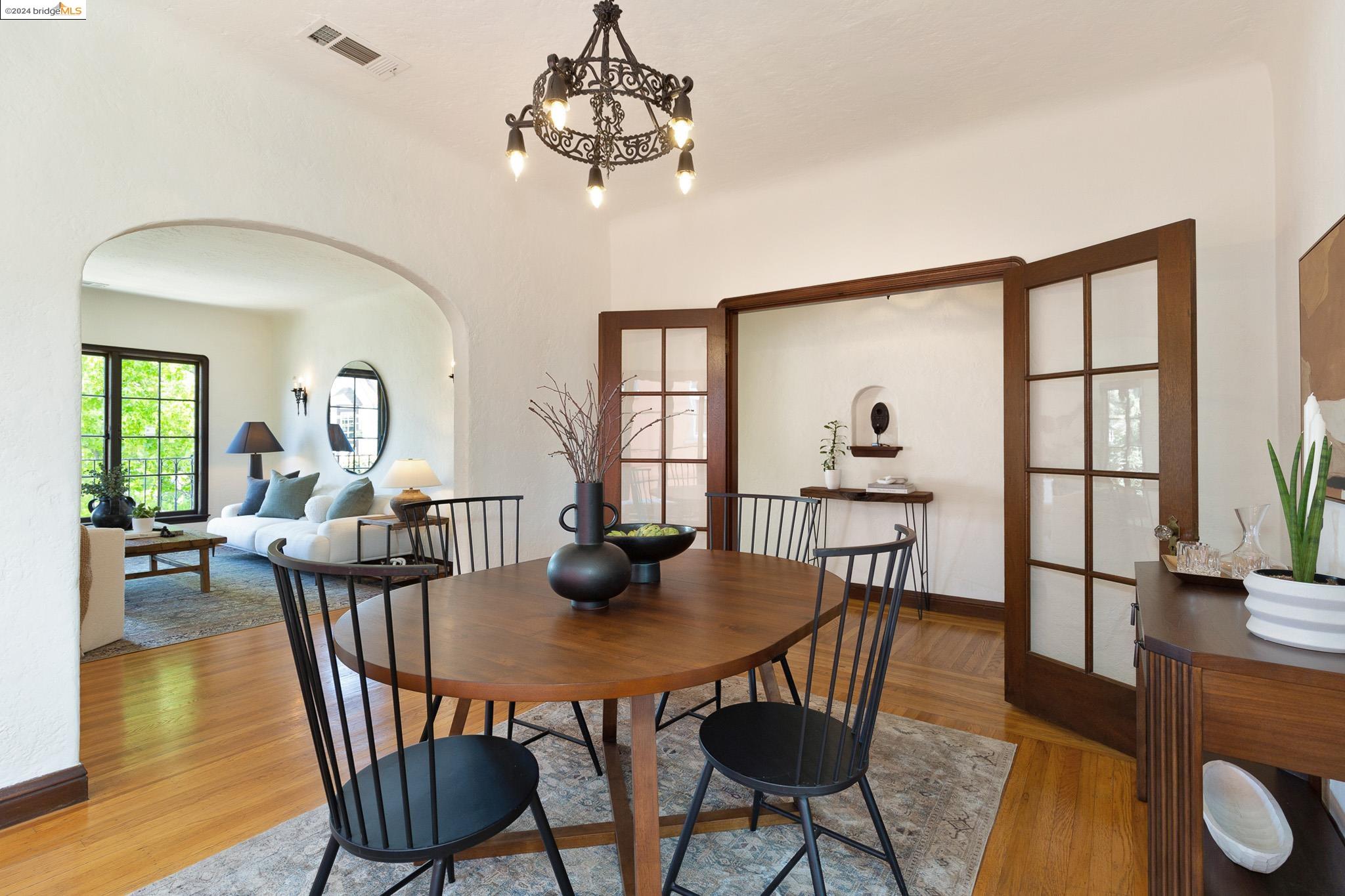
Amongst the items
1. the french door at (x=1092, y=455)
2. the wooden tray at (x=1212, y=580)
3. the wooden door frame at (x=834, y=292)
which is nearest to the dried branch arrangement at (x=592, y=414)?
the wooden door frame at (x=834, y=292)

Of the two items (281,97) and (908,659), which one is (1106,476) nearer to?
(908,659)

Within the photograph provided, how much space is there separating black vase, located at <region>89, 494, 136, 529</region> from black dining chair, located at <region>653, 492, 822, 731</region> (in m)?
4.84

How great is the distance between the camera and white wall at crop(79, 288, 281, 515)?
6895mm

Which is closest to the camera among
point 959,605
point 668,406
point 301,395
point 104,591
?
point 104,591

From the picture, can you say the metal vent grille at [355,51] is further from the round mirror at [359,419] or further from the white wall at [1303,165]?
the round mirror at [359,419]

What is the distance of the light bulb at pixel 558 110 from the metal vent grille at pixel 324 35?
132 centimetres

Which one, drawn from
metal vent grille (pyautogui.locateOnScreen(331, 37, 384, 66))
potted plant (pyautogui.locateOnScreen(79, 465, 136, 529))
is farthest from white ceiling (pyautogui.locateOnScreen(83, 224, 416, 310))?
metal vent grille (pyautogui.locateOnScreen(331, 37, 384, 66))

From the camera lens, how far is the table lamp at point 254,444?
7.43 meters

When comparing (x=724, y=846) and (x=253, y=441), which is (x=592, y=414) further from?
(x=253, y=441)

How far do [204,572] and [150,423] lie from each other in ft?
10.1

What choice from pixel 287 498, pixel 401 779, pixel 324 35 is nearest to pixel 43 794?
pixel 401 779

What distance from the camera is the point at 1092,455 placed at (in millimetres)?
2670

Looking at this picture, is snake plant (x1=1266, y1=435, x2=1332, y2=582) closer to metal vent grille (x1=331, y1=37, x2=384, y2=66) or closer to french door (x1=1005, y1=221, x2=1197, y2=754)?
french door (x1=1005, y1=221, x2=1197, y2=754)

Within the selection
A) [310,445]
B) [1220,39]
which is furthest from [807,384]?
[310,445]
